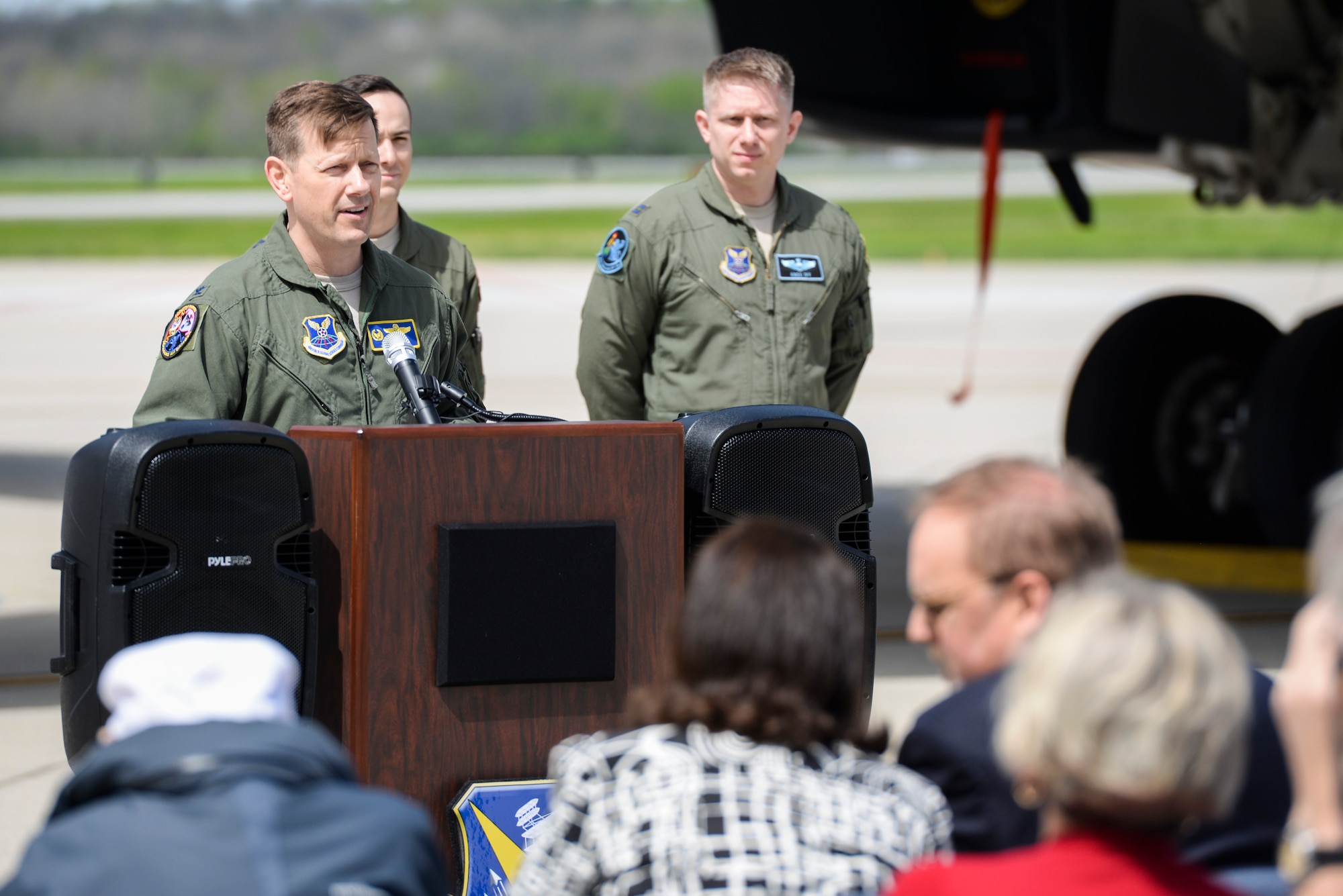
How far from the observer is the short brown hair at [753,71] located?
3.86 meters

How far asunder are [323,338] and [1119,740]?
1932 mm

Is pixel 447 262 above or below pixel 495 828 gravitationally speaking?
above

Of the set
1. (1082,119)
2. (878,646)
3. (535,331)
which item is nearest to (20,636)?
(878,646)

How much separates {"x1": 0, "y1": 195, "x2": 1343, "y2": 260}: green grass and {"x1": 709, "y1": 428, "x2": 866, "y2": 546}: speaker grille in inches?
1062

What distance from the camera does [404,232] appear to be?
4297 millimetres

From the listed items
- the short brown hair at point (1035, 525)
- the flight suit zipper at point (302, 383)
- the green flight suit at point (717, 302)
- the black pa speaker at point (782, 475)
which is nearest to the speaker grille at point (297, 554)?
the flight suit zipper at point (302, 383)

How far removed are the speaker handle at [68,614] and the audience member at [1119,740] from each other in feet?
5.44

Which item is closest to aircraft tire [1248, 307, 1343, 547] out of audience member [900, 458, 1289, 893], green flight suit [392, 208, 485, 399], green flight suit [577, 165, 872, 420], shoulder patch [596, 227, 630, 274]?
green flight suit [577, 165, 872, 420]

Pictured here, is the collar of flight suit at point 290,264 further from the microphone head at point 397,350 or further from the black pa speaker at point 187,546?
the black pa speaker at point 187,546

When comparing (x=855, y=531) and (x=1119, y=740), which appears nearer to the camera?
(x=1119, y=740)

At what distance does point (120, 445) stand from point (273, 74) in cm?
6541

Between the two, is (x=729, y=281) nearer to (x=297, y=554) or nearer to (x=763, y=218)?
(x=763, y=218)

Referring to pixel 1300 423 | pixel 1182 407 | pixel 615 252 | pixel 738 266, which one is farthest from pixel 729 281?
pixel 1182 407

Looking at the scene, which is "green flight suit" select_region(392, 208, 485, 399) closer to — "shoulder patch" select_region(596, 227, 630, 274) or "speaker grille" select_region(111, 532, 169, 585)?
"shoulder patch" select_region(596, 227, 630, 274)
